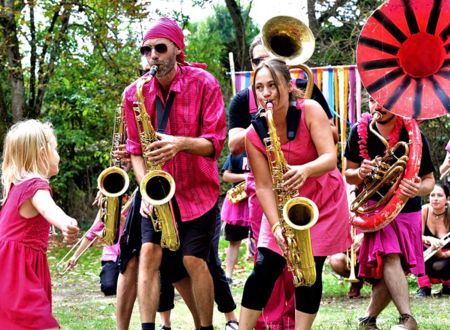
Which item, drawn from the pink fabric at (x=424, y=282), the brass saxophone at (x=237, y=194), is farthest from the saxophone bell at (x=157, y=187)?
the pink fabric at (x=424, y=282)

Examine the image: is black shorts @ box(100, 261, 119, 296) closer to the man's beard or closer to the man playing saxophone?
the man playing saxophone

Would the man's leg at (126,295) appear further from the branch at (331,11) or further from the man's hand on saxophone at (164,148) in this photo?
the branch at (331,11)

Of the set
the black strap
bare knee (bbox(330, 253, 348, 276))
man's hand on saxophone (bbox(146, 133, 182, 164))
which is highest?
the black strap

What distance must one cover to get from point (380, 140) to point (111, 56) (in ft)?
31.6

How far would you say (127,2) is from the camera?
1343 centimetres

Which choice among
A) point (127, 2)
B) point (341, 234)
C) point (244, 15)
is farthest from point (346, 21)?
point (341, 234)

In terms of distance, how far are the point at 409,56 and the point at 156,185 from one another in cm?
207

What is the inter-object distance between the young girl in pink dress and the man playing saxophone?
2.22 feet

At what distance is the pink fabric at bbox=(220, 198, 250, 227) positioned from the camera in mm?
9234

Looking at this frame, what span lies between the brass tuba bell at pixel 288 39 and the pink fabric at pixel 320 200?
899 mm

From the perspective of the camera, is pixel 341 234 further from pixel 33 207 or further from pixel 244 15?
pixel 244 15

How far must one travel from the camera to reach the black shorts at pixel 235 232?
9.42 m

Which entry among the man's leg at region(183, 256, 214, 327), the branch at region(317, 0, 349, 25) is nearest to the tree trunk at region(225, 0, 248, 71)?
the branch at region(317, 0, 349, 25)

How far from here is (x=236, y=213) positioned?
30.5 feet
